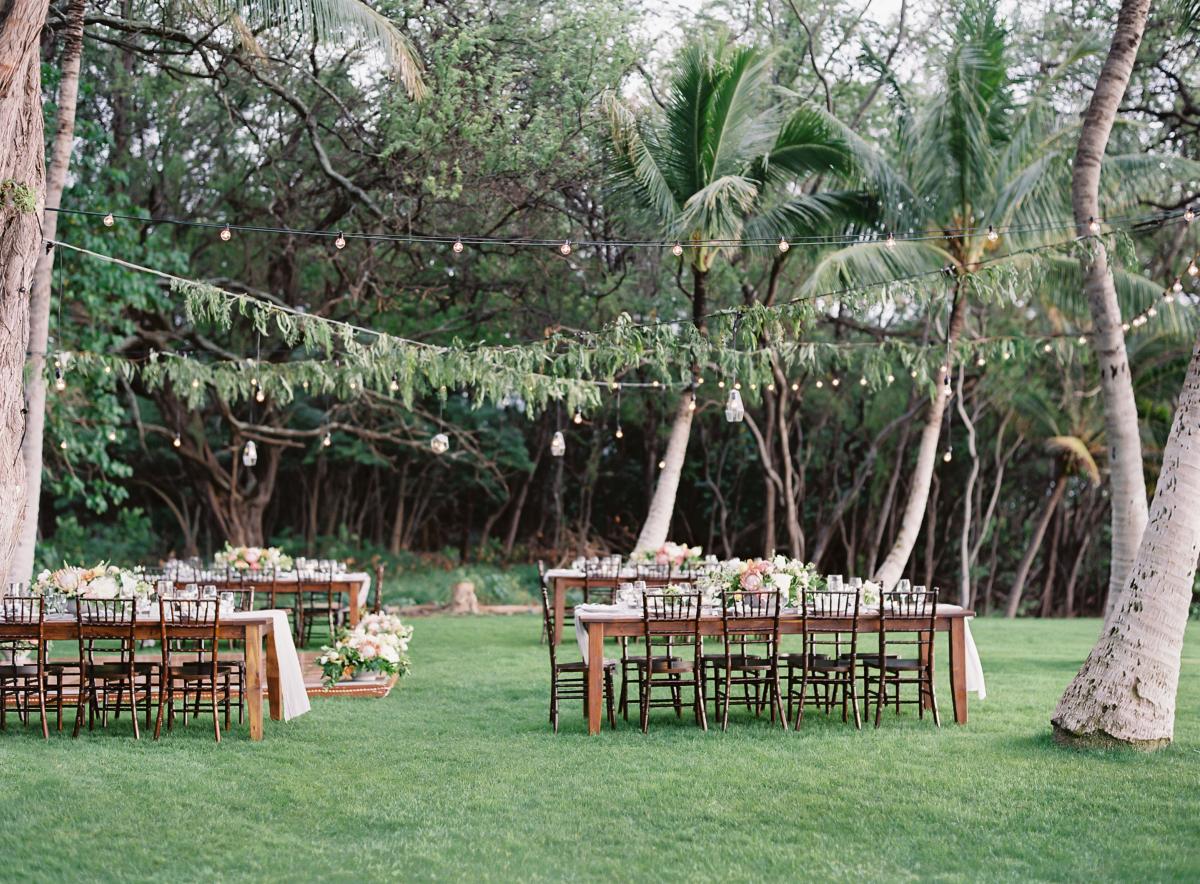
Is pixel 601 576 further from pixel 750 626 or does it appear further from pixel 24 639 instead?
pixel 24 639

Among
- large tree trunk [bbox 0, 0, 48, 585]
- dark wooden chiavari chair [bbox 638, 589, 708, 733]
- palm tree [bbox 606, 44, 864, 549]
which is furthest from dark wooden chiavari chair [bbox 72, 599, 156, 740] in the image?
palm tree [bbox 606, 44, 864, 549]

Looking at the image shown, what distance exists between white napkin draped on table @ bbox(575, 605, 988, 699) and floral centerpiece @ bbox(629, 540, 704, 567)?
4280 millimetres

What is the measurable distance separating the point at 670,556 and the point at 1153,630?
6.82 metres

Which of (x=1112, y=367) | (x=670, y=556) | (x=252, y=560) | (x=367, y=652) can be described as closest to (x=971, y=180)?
(x=1112, y=367)

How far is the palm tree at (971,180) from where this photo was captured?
13.8 meters

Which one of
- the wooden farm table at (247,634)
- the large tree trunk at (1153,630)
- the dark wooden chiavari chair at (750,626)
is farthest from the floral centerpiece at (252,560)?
the large tree trunk at (1153,630)

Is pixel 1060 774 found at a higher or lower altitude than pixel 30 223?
lower

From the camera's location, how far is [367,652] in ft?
32.1

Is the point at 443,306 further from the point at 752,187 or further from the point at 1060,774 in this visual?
the point at 1060,774

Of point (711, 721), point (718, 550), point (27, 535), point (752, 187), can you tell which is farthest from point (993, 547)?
point (27, 535)

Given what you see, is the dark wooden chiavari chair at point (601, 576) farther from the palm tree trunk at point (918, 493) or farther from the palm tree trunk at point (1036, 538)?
the palm tree trunk at point (1036, 538)

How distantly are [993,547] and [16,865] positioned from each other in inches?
746

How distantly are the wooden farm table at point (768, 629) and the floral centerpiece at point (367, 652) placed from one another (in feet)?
6.52

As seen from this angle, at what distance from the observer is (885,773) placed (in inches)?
271
